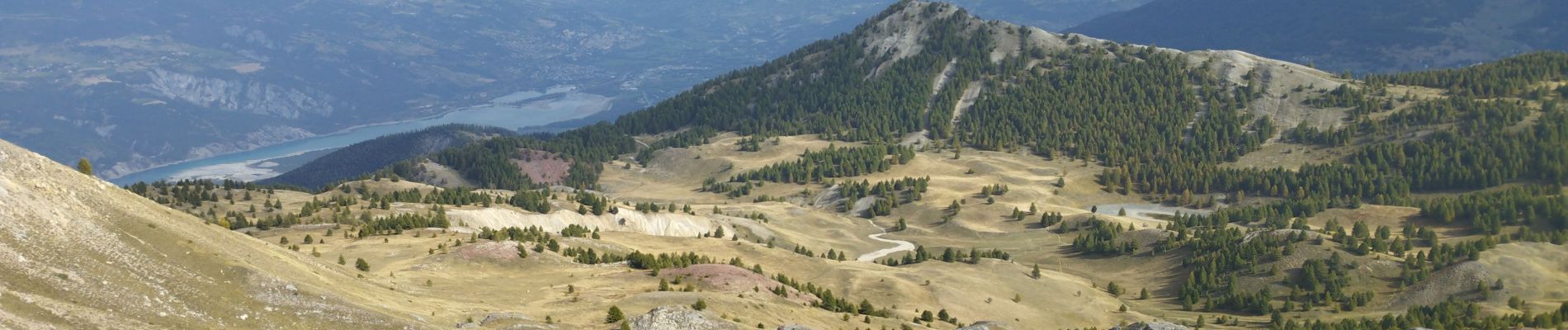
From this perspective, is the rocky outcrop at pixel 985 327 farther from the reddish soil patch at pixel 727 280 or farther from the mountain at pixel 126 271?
the mountain at pixel 126 271

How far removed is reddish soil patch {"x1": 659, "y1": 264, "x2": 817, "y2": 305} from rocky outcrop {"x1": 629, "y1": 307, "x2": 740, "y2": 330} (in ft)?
52.0

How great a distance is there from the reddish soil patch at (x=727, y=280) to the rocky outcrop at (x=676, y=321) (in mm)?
15837

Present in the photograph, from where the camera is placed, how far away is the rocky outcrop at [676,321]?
67312 millimetres

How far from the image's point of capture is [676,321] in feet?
224

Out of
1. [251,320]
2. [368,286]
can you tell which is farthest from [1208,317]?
[251,320]

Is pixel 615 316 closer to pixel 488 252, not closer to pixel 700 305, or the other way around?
pixel 700 305

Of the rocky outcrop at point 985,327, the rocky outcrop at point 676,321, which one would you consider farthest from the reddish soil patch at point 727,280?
the rocky outcrop at point 676,321

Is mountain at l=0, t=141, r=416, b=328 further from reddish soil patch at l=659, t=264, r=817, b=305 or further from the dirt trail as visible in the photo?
the dirt trail

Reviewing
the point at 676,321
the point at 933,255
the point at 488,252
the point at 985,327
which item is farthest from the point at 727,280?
the point at 933,255

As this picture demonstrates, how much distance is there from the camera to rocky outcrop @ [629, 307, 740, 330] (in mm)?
67312

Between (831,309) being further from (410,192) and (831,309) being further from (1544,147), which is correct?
(1544,147)

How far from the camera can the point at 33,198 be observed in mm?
52719

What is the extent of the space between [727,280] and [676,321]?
21.9 metres

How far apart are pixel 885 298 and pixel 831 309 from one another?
22027 millimetres
